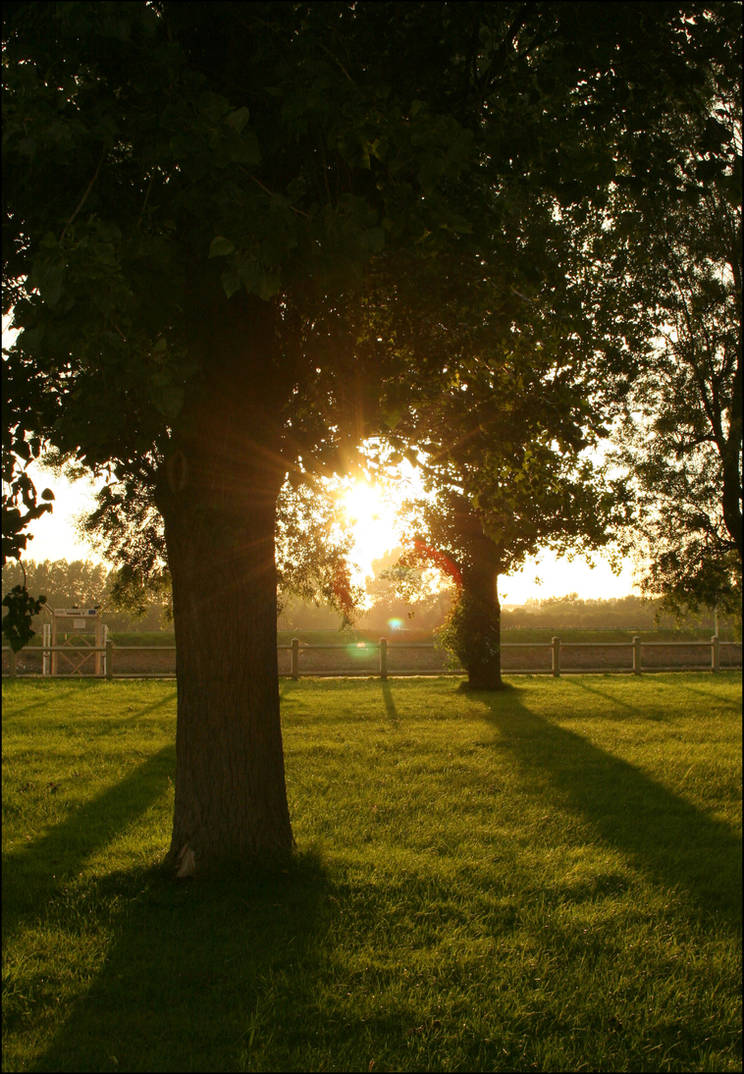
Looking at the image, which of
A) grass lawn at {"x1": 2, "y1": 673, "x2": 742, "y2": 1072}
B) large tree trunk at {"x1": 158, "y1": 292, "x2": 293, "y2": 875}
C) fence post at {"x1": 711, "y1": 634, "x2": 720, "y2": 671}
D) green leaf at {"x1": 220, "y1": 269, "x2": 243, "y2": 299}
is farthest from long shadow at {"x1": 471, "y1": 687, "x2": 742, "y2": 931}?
fence post at {"x1": 711, "y1": 634, "x2": 720, "y2": 671}

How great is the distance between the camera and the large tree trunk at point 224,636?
668 centimetres

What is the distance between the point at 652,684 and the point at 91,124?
2214 centimetres

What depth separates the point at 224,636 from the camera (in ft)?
22.1

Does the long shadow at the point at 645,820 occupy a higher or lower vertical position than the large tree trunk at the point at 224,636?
lower

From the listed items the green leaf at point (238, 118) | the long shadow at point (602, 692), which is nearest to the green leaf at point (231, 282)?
the green leaf at point (238, 118)

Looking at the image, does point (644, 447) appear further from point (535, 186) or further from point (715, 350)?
point (535, 186)

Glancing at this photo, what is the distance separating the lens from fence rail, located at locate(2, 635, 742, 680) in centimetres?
2584

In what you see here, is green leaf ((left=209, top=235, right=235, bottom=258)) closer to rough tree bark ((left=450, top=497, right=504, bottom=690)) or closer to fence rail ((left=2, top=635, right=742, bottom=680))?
rough tree bark ((left=450, top=497, right=504, bottom=690))

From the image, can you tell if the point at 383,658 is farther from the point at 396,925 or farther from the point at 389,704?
the point at 396,925

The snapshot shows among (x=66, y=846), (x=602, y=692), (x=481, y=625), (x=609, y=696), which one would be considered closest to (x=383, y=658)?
(x=481, y=625)

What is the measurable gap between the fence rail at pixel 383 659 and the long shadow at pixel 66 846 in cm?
1341

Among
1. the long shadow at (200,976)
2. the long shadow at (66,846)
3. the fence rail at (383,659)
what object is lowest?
the fence rail at (383,659)

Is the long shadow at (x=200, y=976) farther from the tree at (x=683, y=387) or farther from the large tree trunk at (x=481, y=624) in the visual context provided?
the large tree trunk at (x=481, y=624)

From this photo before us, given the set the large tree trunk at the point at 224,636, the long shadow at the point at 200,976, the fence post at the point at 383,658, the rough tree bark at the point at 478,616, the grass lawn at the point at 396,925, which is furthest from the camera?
the fence post at the point at 383,658
